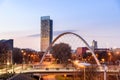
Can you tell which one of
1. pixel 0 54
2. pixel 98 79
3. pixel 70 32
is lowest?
pixel 98 79

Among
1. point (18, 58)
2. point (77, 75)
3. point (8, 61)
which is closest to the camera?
point (77, 75)

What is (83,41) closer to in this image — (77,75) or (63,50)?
(63,50)

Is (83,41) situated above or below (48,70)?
above

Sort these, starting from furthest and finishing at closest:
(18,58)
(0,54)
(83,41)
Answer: (18,58)
(83,41)
(0,54)

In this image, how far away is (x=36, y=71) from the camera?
70.6 meters

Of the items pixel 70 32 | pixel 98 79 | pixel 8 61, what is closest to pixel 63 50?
pixel 70 32

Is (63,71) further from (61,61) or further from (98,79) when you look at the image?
(61,61)

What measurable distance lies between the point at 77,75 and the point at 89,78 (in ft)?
36.3

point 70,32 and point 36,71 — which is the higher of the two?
point 70,32

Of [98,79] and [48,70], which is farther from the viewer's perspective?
[48,70]

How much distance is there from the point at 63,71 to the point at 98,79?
647 inches

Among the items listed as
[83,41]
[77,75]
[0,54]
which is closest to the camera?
[77,75]

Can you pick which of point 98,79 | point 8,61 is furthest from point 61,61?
point 98,79

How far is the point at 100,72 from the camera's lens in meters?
→ 67.6
